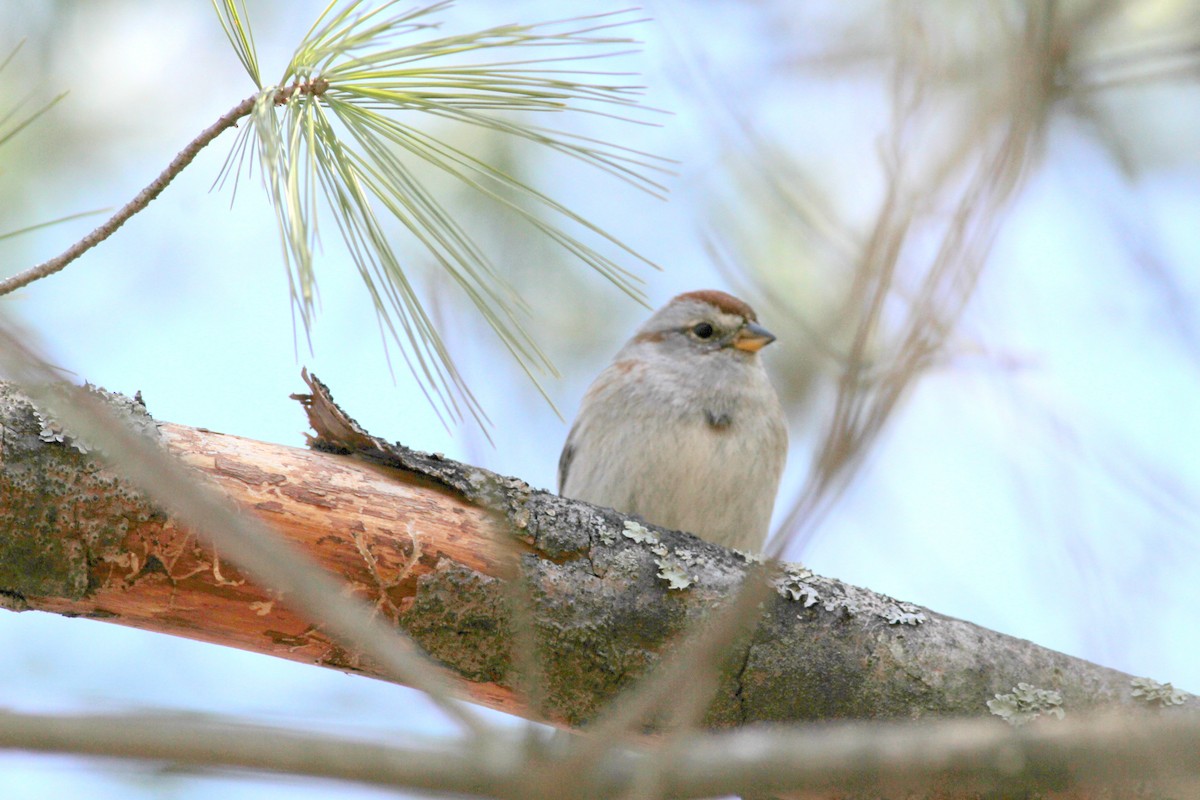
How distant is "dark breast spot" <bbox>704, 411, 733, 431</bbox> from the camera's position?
496 centimetres

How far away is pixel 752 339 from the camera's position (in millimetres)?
5484

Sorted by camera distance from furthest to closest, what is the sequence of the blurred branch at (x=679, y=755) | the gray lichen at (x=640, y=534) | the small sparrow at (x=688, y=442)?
the small sparrow at (x=688, y=442) < the gray lichen at (x=640, y=534) < the blurred branch at (x=679, y=755)

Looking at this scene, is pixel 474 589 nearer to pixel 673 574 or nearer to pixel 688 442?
pixel 673 574

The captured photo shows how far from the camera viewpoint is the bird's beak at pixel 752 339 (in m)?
5.47

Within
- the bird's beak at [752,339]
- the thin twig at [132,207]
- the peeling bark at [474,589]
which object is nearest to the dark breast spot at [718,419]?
the bird's beak at [752,339]

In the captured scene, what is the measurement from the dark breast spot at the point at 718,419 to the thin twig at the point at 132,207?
9.03 ft

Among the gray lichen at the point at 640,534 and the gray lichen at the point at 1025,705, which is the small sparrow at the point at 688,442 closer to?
the gray lichen at the point at 640,534

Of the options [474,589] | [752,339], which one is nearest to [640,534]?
[474,589]

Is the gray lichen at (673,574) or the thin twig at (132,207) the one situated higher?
the thin twig at (132,207)

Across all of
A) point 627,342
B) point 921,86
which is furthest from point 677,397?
point 921,86

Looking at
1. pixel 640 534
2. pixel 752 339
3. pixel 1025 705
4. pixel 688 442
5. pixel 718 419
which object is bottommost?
pixel 1025 705

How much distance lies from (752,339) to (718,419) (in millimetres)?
666

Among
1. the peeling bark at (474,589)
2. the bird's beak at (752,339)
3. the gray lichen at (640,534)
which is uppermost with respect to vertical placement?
the bird's beak at (752,339)

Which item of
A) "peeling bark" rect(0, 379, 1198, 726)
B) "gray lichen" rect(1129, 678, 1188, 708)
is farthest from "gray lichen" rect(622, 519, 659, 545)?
"gray lichen" rect(1129, 678, 1188, 708)
